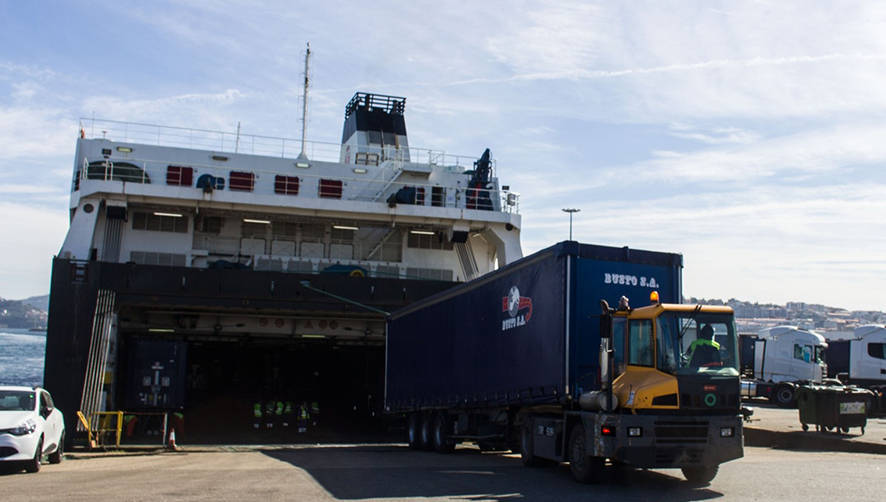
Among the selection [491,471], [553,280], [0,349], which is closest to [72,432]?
[491,471]

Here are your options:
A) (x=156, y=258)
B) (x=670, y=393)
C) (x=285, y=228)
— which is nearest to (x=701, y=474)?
(x=670, y=393)

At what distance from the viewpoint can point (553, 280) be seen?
1428 cm

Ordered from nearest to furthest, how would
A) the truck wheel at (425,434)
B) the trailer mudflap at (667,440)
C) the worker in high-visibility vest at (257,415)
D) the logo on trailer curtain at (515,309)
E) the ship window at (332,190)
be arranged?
the trailer mudflap at (667,440) < the logo on trailer curtain at (515,309) < the truck wheel at (425,434) < the ship window at (332,190) < the worker in high-visibility vest at (257,415)

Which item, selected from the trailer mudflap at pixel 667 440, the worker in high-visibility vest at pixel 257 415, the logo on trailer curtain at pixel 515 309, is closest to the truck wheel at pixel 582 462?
the trailer mudflap at pixel 667 440

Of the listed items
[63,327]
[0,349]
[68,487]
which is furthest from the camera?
[0,349]

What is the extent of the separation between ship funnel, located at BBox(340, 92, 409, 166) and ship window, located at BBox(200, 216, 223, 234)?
6.56 metres

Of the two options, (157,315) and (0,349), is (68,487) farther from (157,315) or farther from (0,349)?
(0,349)

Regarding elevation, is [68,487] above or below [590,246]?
below

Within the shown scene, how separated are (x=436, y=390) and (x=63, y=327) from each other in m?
11.4

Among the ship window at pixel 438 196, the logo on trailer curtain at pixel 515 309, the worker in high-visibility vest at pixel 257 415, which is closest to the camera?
the logo on trailer curtain at pixel 515 309

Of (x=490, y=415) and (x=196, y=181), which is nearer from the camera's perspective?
(x=490, y=415)

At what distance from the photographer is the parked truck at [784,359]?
127 ft

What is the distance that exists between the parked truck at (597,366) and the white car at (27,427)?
8.05 metres

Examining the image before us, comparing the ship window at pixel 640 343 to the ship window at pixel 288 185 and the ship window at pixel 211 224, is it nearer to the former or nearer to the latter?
the ship window at pixel 288 185
